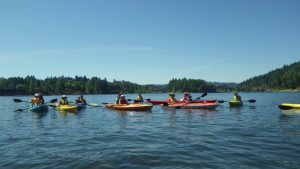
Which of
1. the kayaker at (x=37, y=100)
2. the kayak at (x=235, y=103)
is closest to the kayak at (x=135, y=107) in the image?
the kayaker at (x=37, y=100)

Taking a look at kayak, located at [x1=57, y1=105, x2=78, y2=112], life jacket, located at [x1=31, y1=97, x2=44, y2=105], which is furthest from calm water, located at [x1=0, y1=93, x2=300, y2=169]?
life jacket, located at [x1=31, y1=97, x2=44, y2=105]

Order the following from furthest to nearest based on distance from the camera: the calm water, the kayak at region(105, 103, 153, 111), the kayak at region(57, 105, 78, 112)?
the kayak at region(57, 105, 78, 112) < the kayak at region(105, 103, 153, 111) < the calm water

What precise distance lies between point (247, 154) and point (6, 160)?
29.9ft

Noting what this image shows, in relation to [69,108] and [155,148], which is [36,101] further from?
[155,148]

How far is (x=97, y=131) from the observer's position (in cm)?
2005

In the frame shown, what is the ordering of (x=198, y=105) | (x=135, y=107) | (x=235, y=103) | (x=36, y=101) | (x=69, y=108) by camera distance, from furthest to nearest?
(x=235, y=103), (x=36, y=101), (x=198, y=105), (x=69, y=108), (x=135, y=107)

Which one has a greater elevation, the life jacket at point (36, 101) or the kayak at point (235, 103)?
the life jacket at point (36, 101)

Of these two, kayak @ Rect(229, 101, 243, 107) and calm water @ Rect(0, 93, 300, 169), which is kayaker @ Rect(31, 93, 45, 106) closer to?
calm water @ Rect(0, 93, 300, 169)

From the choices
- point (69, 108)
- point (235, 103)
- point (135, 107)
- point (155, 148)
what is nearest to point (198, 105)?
point (235, 103)

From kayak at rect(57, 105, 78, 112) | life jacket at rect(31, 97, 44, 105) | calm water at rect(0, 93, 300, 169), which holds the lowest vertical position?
calm water at rect(0, 93, 300, 169)

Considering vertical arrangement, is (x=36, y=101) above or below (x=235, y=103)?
above

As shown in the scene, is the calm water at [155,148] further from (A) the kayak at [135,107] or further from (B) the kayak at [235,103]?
(B) the kayak at [235,103]

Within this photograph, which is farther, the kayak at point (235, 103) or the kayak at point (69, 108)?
the kayak at point (235, 103)

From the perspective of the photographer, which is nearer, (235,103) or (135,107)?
(135,107)
